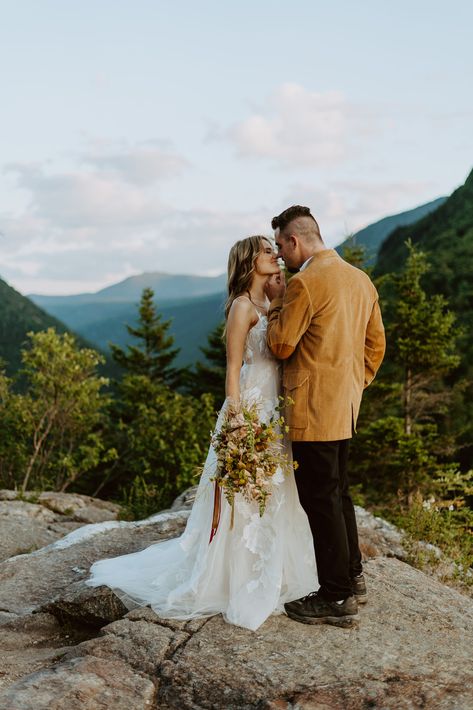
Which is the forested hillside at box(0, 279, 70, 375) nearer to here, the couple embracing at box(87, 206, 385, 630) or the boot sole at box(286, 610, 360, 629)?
the couple embracing at box(87, 206, 385, 630)

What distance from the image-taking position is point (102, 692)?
3.42 m

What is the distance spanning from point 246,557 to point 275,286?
5.89ft

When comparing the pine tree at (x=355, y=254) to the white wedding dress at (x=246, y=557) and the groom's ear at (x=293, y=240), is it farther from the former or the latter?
the groom's ear at (x=293, y=240)

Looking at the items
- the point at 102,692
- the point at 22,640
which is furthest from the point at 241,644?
the point at 22,640

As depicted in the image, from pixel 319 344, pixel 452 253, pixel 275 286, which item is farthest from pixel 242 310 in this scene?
pixel 452 253

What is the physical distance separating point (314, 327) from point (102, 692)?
230cm

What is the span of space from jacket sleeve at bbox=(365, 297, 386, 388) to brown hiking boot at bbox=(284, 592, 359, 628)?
4.73ft

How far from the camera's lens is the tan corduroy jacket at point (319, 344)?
13.1ft

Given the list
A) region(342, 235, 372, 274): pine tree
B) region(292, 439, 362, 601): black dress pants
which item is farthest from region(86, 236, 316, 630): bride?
region(342, 235, 372, 274): pine tree

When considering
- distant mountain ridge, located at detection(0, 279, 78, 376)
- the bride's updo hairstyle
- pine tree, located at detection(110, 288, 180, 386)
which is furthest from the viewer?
distant mountain ridge, located at detection(0, 279, 78, 376)

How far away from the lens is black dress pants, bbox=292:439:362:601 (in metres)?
4.08

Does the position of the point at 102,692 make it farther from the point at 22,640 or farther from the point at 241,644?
the point at 22,640

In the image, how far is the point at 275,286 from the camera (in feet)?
14.8

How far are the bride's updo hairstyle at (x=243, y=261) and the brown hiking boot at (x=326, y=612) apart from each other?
1.90 metres
